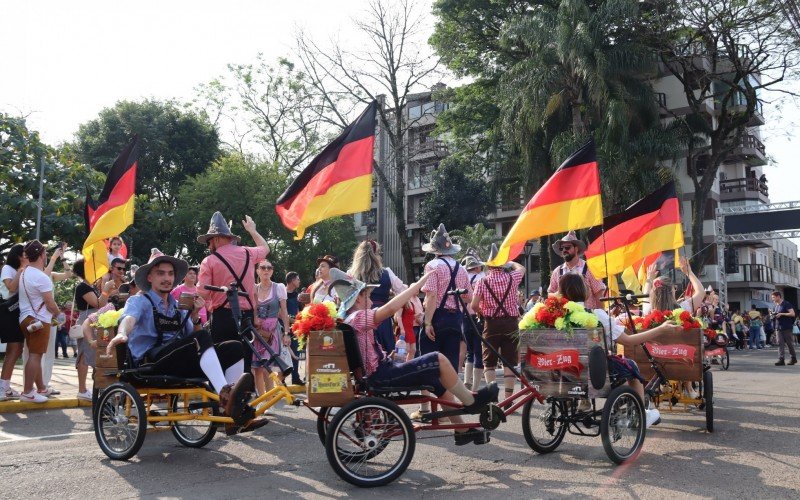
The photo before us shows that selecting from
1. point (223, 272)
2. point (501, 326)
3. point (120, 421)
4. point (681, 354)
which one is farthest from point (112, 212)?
point (681, 354)

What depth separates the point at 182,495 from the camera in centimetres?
533

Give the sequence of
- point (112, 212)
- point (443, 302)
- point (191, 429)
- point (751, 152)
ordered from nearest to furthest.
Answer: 1. point (191, 429)
2. point (443, 302)
3. point (112, 212)
4. point (751, 152)

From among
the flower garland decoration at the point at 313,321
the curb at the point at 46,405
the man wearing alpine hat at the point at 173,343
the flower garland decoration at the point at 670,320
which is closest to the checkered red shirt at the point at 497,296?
the flower garland decoration at the point at 670,320

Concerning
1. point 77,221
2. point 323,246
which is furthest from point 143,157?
point 77,221

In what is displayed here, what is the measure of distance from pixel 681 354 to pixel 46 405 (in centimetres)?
776

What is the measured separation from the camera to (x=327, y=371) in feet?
18.6

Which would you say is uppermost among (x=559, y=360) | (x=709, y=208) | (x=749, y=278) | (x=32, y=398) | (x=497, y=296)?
(x=709, y=208)

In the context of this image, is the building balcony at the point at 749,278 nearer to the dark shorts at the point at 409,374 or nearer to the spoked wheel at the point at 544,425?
the spoked wheel at the point at 544,425

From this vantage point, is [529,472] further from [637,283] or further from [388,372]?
[637,283]

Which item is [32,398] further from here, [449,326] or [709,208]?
[709,208]

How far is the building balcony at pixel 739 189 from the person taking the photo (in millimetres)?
50938

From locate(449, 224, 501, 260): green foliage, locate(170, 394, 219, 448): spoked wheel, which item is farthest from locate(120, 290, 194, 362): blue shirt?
locate(449, 224, 501, 260): green foliage

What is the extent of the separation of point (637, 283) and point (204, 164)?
35993 mm

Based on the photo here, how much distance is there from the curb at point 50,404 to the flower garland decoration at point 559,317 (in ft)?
13.0
